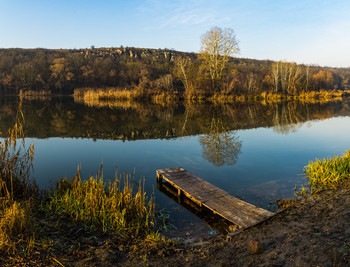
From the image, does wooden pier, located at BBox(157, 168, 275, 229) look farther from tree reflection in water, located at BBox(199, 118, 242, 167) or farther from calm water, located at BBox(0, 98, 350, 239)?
tree reflection in water, located at BBox(199, 118, 242, 167)

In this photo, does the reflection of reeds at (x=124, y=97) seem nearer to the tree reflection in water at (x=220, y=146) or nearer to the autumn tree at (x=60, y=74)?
the autumn tree at (x=60, y=74)

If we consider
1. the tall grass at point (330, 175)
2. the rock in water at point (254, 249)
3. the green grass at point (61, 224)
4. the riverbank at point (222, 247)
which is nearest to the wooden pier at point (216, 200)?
the riverbank at point (222, 247)

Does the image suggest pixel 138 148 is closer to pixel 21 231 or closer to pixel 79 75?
pixel 21 231

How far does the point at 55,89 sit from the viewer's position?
68.2 metres

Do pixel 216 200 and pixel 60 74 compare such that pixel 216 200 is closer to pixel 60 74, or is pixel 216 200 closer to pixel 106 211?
pixel 106 211

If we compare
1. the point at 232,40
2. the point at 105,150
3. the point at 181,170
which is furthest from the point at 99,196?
the point at 232,40

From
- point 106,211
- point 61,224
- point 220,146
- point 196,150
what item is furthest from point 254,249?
point 220,146

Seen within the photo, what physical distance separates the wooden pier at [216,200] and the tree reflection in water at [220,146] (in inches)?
126

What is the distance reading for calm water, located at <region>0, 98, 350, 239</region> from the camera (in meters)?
8.26

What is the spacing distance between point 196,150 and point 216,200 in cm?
679

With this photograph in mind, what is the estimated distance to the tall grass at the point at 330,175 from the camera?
7242mm

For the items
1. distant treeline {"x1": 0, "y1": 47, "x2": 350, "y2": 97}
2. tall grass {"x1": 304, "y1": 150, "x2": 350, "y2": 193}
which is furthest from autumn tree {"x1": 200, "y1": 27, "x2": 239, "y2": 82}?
tall grass {"x1": 304, "y1": 150, "x2": 350, "y2": 193}

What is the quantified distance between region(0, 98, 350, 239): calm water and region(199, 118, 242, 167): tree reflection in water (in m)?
0.05

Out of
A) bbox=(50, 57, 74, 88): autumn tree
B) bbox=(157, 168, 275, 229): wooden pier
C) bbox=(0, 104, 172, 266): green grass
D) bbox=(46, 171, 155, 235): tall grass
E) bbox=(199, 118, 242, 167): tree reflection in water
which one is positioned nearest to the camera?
bbox=(0, 104, 172, 266): green grass
